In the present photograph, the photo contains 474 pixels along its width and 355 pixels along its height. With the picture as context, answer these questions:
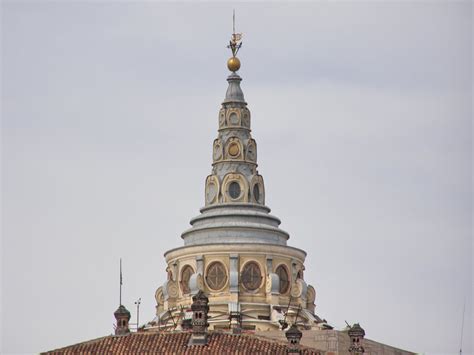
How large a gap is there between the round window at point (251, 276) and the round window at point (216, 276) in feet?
5.04

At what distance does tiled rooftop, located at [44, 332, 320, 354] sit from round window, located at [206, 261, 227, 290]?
34.7 m

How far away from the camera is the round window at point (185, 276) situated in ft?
580

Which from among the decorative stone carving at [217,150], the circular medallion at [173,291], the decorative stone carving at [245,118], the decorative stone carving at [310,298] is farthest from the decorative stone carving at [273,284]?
the decorative stone carving at [245,118]

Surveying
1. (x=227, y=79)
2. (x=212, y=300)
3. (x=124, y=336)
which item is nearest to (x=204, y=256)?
(x=212, y=300)

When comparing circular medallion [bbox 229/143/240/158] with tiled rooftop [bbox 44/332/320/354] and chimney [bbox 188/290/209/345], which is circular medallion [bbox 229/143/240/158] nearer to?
chimney [bbox 188/290/209/345]

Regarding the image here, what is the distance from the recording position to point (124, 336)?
140m

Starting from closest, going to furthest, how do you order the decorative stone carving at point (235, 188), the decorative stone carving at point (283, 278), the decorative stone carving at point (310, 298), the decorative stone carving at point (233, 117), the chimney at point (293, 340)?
the chimney at point (293, 340), the decorative stone carving at point (283, 278), the decorative stone carving at point (310, 298), the decorative stone carving at point (235, 188), the decorative stone carving at point (233, 117)

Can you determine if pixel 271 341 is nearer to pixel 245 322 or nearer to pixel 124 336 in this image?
pixel 124 336

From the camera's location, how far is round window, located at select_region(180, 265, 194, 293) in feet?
580

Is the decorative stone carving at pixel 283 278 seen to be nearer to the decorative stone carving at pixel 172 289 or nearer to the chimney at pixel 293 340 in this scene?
the decorative stone carving at pixel 172 289

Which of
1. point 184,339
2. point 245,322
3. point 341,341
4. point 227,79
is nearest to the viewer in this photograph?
point 184,339

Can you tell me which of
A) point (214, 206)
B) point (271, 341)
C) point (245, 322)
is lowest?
point (271, 341)

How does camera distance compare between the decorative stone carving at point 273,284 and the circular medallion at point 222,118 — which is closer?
the decorative stone carving at point 273,284

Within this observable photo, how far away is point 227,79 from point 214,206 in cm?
1040
